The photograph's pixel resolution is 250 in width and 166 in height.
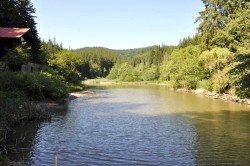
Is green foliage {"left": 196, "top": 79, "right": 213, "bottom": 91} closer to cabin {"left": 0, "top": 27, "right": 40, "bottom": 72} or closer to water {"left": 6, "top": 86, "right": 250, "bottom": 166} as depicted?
water {"left": 6, "top": 86, "right": 250, "bottom": 166}

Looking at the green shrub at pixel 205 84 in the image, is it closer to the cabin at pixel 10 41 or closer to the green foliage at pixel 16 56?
the cabin at pixel 10 41

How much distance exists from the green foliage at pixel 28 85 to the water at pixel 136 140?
5.50m

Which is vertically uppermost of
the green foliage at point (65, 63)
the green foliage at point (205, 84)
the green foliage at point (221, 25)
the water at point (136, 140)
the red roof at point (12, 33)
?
the green foliage at point (221, 25)

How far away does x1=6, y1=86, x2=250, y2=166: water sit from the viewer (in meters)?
15.3

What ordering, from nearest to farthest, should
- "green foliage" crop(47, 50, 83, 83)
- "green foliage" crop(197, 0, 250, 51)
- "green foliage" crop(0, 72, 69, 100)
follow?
"green foliage" crop(0, 72, 69, 100) → "green foliage" crop(197, 0, 250, 51) → "green foliage" crop(47, 50, 83, 83)

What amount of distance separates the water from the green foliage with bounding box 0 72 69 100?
18.1 feet

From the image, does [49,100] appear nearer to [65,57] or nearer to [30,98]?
[30,98]

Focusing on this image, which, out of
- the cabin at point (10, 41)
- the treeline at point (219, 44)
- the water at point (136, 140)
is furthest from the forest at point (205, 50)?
the water at point (136, 140)

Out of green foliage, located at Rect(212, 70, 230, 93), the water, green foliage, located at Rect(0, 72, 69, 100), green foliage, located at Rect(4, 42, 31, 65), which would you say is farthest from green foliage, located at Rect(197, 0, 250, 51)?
green foliage, located at Rect(4, 42, 31, 65)

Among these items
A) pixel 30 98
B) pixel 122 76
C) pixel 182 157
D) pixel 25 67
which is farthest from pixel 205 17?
pixel 122 76

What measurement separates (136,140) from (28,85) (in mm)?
16632

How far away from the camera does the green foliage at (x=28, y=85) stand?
30.0 metres

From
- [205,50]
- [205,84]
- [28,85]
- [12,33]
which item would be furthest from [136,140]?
[205,84]

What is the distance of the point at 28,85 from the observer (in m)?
31.4
